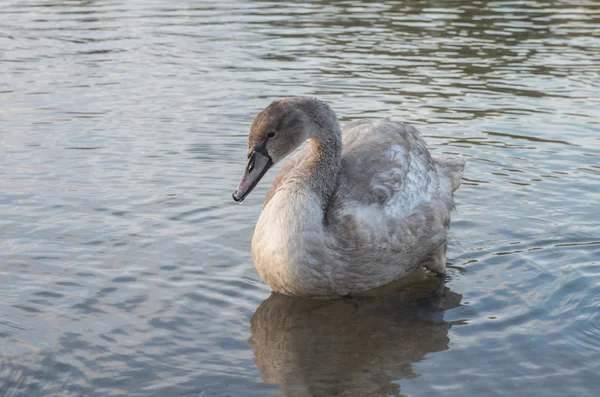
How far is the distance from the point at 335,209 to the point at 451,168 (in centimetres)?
216

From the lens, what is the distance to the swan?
723 centimetres

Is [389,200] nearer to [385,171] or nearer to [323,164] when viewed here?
[385,171]

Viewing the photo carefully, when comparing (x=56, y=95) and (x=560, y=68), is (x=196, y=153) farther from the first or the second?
(x=560, y=68)

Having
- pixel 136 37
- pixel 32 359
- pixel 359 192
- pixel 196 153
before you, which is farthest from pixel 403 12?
pixel 32 359

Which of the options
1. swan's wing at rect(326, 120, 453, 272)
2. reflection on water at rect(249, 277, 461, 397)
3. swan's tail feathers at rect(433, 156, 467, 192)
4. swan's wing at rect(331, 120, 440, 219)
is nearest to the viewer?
reflection on water at rect(249, 277, 461, 397)

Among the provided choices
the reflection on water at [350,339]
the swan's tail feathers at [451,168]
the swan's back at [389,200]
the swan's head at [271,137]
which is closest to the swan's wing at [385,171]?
the swan's back at [389,200]

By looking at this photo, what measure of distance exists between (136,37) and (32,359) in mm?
14152

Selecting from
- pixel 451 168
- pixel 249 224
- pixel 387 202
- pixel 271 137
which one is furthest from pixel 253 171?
pixel 451 168

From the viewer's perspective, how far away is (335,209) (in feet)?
24.6

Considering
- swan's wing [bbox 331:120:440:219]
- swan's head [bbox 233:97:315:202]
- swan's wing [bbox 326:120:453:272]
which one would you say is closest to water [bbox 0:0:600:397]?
swan's wing [bbox 326:120:453:272]

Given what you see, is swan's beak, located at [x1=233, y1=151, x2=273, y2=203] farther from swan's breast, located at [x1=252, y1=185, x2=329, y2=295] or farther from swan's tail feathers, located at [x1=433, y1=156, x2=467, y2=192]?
swan's tail feathers, located at [x1=433, y1=156, x2=467, y2=192]

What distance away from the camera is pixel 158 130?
501 inches

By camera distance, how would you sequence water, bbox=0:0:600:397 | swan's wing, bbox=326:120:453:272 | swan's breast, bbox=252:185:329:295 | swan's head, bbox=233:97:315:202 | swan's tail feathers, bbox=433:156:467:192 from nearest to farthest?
water, bbox=0:0:600:397, swan's breast, bbox=252:185:329:295, swan's wing, bbox=326:120:453:272, swan's head, bbox=233:97:315:202, swan's tail feathers, bbox=433:156:467:192

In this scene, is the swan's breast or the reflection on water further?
the swan's breast
